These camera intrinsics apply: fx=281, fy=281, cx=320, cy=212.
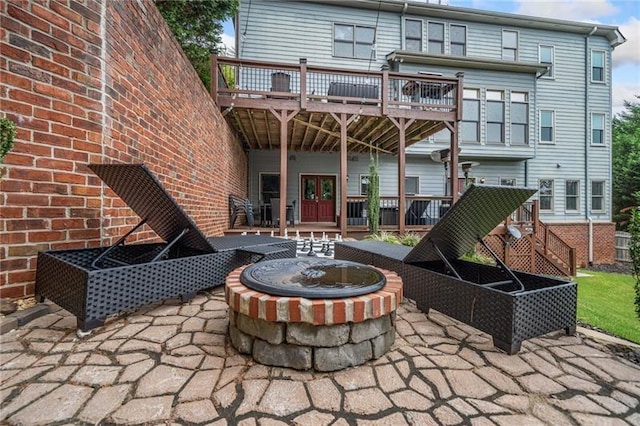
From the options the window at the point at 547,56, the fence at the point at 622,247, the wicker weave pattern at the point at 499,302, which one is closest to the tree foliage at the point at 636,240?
the wicker weave pattern at the point at 499,302

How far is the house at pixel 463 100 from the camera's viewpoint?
9695 millimetres

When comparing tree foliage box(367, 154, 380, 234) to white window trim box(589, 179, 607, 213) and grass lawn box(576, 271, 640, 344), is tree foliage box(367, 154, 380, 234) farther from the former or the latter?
white window trim box(589, 179, 607, 213)

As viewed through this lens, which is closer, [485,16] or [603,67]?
[485,16]

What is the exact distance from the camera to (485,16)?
415 inches

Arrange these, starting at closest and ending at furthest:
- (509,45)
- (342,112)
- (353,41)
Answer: (342,112)
(353,41)
(509,45)

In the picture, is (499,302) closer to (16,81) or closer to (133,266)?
(133,266)

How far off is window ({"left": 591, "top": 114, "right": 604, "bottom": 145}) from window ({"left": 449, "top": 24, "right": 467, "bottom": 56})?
6315 mm

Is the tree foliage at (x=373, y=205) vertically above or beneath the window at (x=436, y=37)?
beneath

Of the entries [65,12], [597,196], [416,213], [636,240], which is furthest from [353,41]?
[597,196]

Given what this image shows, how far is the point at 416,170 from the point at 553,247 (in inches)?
202

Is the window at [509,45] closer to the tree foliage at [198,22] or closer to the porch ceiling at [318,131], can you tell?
the porch ceiling at [318,131]

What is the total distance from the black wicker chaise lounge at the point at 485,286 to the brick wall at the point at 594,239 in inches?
454

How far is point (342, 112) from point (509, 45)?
896 centimetres

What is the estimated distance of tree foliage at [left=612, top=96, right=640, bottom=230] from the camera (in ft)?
44.3
